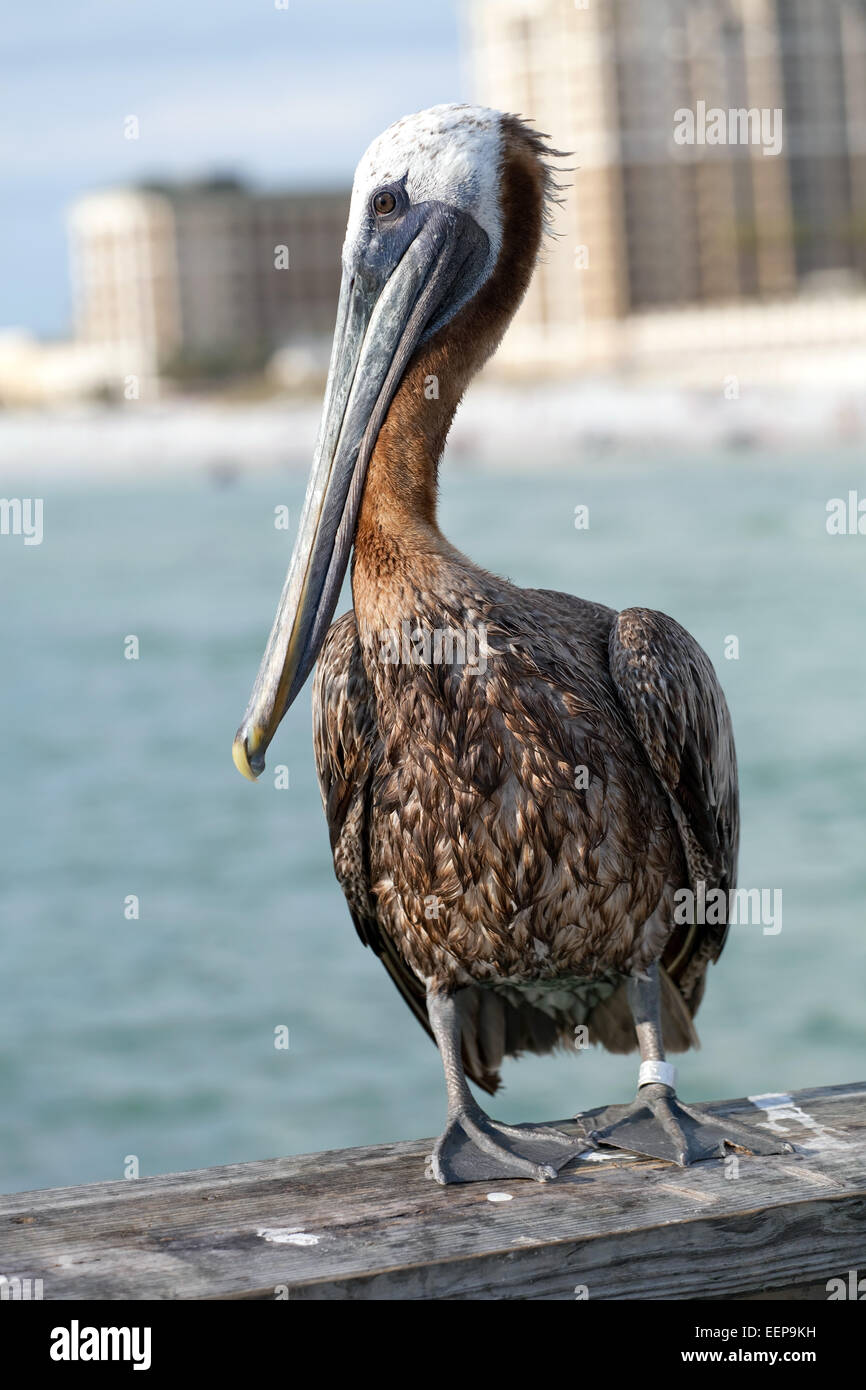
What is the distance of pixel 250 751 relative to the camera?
2.73m

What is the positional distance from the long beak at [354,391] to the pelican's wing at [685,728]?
51cm

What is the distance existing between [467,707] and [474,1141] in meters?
0.69

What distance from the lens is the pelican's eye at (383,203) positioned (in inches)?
117

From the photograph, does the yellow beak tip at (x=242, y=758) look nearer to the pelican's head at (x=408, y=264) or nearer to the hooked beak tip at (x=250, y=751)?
the hooked beak tip at (x=250, y=751)

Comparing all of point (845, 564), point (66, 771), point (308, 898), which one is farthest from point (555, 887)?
point (845, 564)

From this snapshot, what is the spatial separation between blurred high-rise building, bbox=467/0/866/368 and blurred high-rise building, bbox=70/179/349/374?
17.8m

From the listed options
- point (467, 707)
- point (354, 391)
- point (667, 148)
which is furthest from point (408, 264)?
point (667, 148)

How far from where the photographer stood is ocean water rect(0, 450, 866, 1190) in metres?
8.03

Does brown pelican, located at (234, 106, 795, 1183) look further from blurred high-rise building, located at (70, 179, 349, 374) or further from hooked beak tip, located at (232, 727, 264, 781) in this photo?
blurred high-rise building, located at (70, 179, 349, 374)

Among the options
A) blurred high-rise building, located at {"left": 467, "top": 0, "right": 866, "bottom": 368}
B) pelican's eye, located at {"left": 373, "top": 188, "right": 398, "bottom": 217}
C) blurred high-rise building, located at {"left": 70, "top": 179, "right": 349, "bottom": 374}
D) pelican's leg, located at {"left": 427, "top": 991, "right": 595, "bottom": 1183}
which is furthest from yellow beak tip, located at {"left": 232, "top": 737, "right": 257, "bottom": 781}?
blurred high-rise building, located at {"left": 70, "top": 179, "right": 349, "bottom": 374}

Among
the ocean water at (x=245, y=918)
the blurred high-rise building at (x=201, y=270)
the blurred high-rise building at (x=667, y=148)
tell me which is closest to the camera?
the ocean water at (x=245, y=918)

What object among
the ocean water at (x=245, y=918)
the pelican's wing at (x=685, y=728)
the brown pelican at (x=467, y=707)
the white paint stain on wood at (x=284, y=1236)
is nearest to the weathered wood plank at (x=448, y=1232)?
the white paint stain on wood at (x=284, y=1236)
